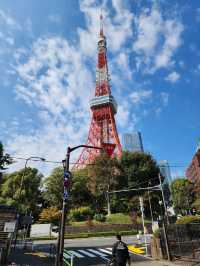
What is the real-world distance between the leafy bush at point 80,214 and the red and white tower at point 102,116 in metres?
14.2

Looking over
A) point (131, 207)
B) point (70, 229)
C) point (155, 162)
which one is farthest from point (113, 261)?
point (155, 162)

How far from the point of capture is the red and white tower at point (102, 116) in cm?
5497

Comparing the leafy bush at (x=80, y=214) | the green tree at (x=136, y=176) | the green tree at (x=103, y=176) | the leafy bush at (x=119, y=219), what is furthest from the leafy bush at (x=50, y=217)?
the green tree at (x=136, y=176)

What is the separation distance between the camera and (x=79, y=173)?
4869 cm

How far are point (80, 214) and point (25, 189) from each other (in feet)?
37.9

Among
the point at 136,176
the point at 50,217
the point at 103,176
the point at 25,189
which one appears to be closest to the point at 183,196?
the point at 136,176

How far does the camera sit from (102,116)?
6259 cm

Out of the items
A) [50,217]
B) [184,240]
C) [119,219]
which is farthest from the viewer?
[119,219]

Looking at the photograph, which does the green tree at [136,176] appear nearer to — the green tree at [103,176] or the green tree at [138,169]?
the green tree at [138,169]

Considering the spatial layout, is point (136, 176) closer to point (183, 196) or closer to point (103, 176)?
point (103, 176)

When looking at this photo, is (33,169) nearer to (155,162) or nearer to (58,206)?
(58,206)

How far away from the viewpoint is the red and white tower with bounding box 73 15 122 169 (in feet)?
180

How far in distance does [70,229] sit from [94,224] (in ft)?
11.7

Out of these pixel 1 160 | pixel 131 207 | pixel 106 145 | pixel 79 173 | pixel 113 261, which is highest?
pixel 106 145
